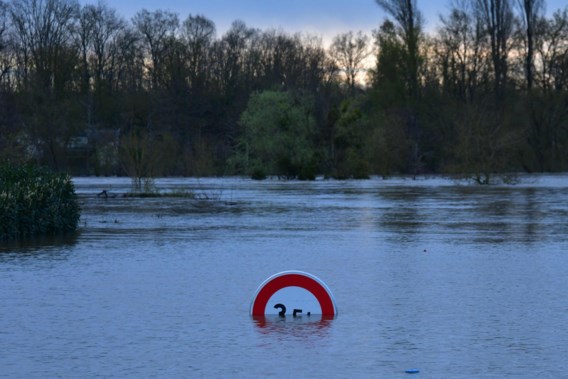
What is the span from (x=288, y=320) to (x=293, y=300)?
0.36m

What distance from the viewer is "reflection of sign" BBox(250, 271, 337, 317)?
1240 cm

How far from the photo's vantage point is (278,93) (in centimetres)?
8556

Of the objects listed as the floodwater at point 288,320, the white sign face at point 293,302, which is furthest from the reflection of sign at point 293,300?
the floodwater at point 288,320

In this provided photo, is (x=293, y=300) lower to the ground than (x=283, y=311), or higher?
higher

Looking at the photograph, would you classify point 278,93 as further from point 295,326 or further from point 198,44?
point 295,326

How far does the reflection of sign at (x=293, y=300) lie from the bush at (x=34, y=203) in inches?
508

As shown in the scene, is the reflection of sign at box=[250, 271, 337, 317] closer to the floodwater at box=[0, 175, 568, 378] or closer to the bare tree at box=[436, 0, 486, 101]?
the floodwater at box=[0, 175, 568, 378]

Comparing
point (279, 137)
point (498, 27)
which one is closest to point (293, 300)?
point (279, 137)

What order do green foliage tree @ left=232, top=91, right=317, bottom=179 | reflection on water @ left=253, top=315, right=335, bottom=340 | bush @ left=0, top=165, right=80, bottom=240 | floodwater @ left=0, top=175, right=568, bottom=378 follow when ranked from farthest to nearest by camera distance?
green foliage tree @ left=232, top=91, right=317, bottom=179 → bush @ left=0, top=165, right=80, bottom=240 → reflection on water @ left=253, top=315, right=335, bottom=340 → floodwater @ left=0, top=175, right=568, bottom=378

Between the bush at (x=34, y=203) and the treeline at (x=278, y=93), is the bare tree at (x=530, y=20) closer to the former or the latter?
the treeline at (x=278, y=93)

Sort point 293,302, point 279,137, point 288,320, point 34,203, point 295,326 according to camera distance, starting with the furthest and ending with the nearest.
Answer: point 279,137
point 34,203
point 293,302
point 288,320
point 295,326

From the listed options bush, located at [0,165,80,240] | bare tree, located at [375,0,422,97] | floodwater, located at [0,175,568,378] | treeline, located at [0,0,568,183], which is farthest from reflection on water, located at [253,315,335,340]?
bare tree, located at [375,0,422,97]

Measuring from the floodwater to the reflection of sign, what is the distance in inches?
9.0

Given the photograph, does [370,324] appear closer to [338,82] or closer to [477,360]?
→ [477,360]
